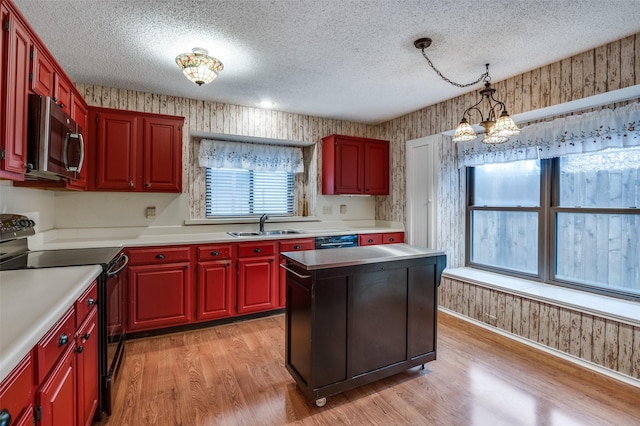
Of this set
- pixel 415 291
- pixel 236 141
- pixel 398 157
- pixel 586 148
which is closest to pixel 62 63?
pixel 236 141

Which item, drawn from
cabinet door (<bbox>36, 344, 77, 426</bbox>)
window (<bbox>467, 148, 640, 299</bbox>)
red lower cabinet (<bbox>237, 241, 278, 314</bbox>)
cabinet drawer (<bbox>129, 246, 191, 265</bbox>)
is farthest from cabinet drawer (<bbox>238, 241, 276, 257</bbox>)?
window (<bbox>467, 148, 640, 299</bbox>)

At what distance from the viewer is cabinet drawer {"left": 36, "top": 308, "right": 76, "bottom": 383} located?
1.06 m

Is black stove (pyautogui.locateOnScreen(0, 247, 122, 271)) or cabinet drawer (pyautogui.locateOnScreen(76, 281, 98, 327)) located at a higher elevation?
black stove (pyautogui.locateOnScreen(0, 247, 122, 271))

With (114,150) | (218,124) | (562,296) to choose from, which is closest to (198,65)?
(114,150)

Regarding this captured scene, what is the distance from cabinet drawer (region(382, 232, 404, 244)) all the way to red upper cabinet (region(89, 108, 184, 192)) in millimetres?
2583

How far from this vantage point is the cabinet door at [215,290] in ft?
10.3

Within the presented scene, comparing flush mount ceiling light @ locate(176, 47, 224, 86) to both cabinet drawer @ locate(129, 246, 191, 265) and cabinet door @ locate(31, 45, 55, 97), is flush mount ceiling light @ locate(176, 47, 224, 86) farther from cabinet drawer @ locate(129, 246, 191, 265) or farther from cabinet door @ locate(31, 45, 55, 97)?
cabinet drawer @ locate(129, 246, 191, 265)

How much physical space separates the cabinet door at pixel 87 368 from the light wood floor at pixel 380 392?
274mm

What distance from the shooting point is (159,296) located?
2.97 m

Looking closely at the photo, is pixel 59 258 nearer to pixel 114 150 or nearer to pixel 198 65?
pixel 114 150

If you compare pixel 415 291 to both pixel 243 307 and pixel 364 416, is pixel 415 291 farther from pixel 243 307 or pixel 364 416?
pixel 243 307

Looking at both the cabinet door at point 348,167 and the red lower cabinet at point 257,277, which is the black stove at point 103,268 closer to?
the red lower cabinet at point 257,277

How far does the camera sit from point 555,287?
301 cm

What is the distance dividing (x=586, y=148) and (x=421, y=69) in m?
1.57
